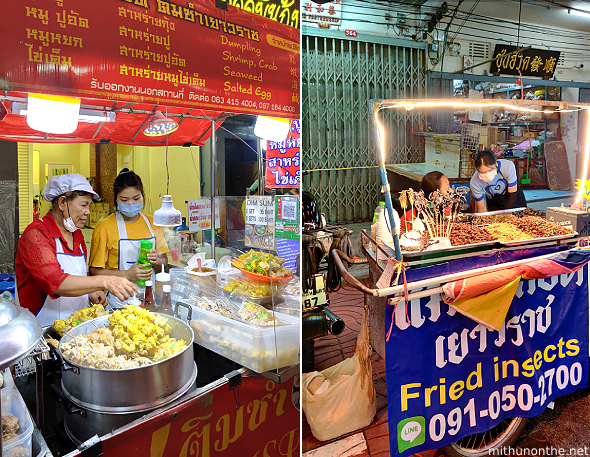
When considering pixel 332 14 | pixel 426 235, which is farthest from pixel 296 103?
pixel 332 14

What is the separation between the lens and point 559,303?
8.78 feet

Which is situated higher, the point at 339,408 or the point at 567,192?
the point at 567,192

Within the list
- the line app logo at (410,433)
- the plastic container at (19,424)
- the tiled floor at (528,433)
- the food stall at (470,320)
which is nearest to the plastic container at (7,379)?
the plastic container at (19,424)

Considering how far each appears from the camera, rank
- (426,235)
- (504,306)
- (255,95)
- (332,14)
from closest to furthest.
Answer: (255,95) → (504,306) → (426,235) → (332,14)

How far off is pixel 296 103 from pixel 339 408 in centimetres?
188

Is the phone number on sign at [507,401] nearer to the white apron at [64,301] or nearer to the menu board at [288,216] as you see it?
the menu board at [288,216]

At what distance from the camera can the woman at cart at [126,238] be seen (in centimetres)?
161

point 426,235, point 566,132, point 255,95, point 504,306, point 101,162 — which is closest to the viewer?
point 101,162

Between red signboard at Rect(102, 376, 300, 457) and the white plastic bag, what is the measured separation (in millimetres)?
370

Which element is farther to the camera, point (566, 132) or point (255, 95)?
point (566, 132)

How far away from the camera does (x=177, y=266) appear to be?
1.84 m

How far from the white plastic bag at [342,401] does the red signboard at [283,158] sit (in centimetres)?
106

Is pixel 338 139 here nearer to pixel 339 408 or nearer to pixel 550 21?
pixel 550 21

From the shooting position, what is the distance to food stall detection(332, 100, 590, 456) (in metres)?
2.16
